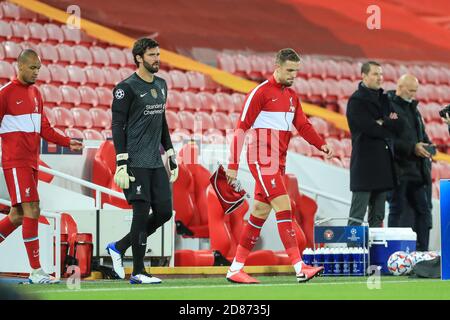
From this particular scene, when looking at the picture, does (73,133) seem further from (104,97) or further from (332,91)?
(332,91)

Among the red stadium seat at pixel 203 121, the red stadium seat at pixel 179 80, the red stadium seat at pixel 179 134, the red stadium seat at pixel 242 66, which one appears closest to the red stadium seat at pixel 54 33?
the red stadium seat at pixel 179 80

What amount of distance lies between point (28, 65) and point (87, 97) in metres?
7.46

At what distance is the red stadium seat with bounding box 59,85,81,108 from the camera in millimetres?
14445

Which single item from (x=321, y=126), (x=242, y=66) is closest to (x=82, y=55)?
(x=242, y=66)

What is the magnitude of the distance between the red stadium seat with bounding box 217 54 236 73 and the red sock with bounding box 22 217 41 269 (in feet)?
34.5

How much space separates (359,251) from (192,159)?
7.76 ft

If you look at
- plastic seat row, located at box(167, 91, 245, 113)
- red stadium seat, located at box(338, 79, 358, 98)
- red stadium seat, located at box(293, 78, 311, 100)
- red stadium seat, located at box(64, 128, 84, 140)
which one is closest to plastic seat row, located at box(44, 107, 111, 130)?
red stadium seat, located at box(64, 128, 84, 140)

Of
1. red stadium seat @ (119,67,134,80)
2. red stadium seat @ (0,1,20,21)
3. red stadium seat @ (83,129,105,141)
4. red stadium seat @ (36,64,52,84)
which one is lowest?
red stadium seat @ (83,129,105,141)

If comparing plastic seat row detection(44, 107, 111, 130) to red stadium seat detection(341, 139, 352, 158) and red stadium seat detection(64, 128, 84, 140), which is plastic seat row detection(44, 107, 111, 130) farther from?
red stadium seat detection(341, 139, 352, 158)

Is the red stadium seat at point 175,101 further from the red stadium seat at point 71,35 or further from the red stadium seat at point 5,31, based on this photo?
the red stadium seat at point 5,31

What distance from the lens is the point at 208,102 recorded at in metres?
16.1

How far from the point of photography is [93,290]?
6.34m
